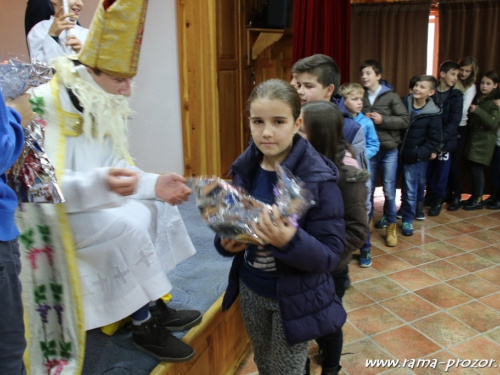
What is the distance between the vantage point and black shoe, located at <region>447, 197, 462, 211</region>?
4.38 meters

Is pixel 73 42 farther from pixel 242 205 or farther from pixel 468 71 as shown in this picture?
pixel 468 71

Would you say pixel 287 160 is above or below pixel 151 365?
above

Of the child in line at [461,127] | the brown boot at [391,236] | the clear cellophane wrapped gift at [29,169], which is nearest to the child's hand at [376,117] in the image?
the brown boot at [391,236]

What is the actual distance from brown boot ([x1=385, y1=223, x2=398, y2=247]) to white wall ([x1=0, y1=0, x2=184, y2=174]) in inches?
69.6

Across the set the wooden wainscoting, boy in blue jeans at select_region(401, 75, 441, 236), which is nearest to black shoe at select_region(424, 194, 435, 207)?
boy in blue jeans at select_region(401, 75, 441, 236)

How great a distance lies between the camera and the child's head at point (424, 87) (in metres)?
3.67

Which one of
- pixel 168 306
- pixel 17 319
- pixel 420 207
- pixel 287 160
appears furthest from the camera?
pixel 420 207

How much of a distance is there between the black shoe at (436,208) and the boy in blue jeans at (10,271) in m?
3.95

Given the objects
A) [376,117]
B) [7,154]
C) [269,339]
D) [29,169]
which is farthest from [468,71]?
[7,154]

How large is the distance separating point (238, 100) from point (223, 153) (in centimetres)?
62

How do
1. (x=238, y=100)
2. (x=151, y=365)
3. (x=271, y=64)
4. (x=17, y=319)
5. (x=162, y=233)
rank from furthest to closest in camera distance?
1. (x=271, y=64)
2. (x=238, y=100)
3. (x=162, y=233)
4. (x=151, y=365)
5. (x=17, y=319)

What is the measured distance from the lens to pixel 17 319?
1016 mm

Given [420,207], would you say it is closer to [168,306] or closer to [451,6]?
[451,6]

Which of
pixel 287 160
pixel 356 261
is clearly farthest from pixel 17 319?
pixel 356 261
